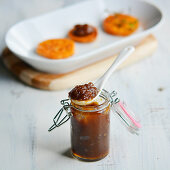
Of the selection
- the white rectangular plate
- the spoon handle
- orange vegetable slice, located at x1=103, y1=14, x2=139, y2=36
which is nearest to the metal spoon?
the spoon handle

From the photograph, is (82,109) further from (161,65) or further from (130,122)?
(161,65)

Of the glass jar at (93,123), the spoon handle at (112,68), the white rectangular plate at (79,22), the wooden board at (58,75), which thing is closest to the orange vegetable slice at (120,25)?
the white rectangular plate at (79,22)

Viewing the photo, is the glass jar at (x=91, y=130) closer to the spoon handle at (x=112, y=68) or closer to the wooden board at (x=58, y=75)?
the spoon handle at (x=112, y=68)

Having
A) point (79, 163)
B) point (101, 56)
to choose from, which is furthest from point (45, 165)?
point (101, 56)

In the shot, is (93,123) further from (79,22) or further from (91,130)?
(79,22)

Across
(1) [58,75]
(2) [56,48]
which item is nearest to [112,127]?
(1) [58,75]

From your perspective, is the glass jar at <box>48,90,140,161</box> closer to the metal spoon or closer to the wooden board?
the metal spoon

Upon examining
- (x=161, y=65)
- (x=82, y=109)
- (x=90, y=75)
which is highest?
(x=82, y=109)
